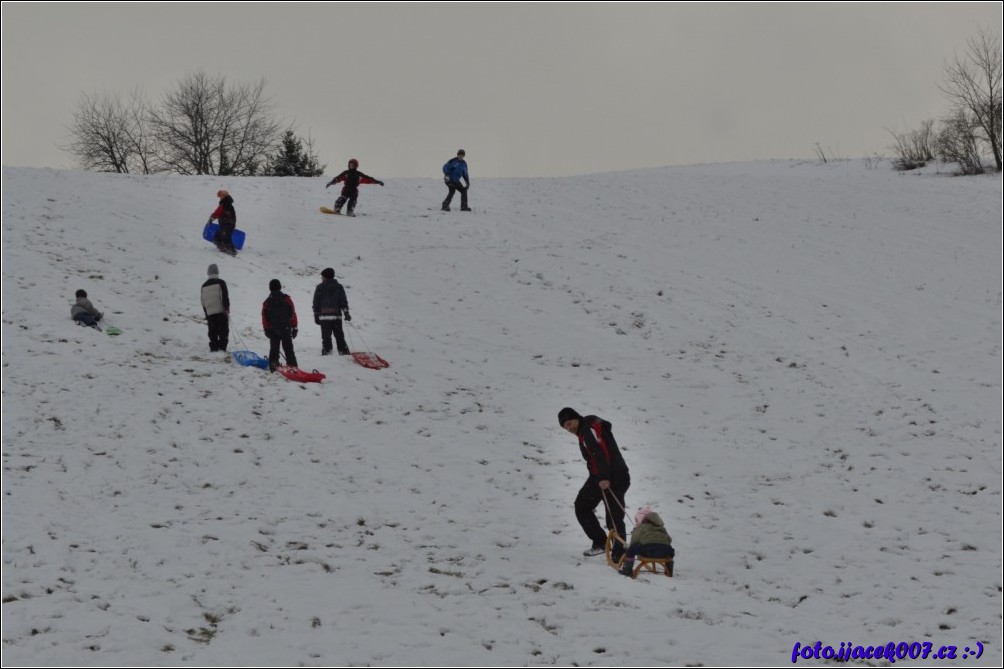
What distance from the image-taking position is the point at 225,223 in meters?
21.1

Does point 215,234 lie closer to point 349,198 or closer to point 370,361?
point 349,198

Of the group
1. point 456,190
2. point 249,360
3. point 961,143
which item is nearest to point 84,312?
point 249,360

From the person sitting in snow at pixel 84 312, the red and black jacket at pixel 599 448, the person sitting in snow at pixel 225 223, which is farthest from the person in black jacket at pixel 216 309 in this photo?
the red and black jacket at pixel 599 448

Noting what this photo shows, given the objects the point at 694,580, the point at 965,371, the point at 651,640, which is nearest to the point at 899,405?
the point at 965,371

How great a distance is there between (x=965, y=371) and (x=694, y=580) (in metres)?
10.8

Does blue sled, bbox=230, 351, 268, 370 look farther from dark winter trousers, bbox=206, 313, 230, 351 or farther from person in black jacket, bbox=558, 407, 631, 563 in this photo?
person in black jacket, bbox=558, 407, 631, 563

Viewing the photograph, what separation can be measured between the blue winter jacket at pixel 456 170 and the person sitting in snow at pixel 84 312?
12963mm

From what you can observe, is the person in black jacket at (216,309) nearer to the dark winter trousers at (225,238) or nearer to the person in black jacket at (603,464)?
the dark winter trousers at (225,238)

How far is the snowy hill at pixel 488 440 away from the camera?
307 inches

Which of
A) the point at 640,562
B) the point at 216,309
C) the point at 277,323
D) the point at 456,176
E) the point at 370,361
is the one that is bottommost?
the point at 640,562

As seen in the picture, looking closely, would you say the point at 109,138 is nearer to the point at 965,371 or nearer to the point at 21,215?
the point at 21,215

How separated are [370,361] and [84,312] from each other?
5.42 metres

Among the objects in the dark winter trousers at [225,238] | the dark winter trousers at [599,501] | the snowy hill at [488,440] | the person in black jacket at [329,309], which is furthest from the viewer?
the dark winter trousers at [225,238]

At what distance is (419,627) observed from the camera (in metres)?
7.50
